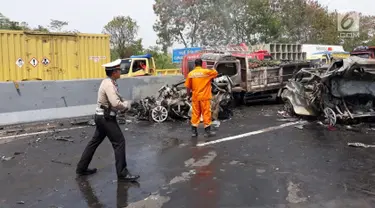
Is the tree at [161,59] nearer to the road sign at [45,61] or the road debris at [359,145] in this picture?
the road sign at [45,61]

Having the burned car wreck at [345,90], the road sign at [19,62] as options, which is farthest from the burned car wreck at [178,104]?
the road sign at [19,62]

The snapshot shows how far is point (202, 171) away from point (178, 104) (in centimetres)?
465

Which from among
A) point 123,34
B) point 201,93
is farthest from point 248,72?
point 123,34

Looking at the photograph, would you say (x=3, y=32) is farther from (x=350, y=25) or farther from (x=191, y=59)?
(x=350, y=25)

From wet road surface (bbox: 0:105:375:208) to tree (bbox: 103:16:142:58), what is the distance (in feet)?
87.1

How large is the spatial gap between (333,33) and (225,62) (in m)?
26.6

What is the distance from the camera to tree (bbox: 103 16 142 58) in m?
34.1

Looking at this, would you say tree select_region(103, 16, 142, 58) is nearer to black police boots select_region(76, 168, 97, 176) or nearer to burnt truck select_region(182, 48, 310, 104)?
burnt truck select_region(182, 48, 310, 104)

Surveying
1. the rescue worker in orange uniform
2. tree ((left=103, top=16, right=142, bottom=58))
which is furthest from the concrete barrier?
tree ((left=103, top=16, right=142, bottom=58))

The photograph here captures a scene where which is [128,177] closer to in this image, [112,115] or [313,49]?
[112,115]

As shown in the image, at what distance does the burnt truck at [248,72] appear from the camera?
39.6 ft

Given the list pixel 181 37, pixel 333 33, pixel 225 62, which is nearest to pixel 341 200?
pixel 225 62

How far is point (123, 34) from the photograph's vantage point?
34.5m

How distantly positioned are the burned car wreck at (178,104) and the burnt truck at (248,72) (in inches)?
69.9
